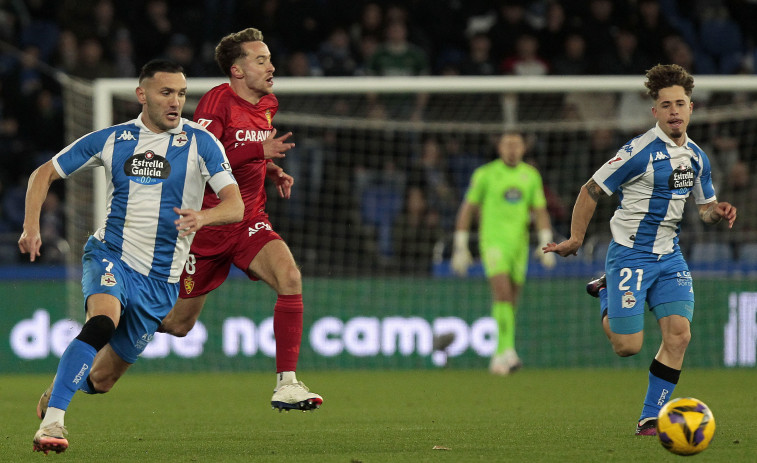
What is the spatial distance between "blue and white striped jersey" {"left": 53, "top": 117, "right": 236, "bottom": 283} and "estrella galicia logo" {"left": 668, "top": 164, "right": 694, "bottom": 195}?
2.50 meters

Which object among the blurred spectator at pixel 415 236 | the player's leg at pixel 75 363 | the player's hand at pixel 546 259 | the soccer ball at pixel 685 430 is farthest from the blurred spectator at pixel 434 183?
the soccer ball at pixel 685 430

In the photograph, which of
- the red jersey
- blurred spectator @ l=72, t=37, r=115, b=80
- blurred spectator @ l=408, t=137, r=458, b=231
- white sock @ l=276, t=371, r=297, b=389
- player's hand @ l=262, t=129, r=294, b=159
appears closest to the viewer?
white sock @ l=276, t=371, r=297, b=389

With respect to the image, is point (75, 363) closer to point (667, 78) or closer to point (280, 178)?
point (280, 178)

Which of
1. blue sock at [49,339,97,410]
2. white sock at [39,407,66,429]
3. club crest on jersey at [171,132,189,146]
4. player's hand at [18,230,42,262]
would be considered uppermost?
club crest on jersey at [171,132,189,146]

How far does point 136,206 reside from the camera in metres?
6.18

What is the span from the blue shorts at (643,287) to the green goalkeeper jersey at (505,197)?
5320 mm

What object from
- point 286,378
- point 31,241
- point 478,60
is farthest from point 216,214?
point 478,60

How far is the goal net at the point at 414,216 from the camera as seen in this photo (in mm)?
12781

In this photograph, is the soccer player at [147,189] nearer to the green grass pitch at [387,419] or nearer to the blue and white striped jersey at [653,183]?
the green grass pitch at [387,419]

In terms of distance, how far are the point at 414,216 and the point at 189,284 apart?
6.67 metres

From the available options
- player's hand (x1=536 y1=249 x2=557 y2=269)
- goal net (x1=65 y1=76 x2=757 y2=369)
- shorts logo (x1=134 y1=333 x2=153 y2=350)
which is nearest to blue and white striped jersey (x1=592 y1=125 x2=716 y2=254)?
shorts logo (x1=134 y1=333 x2=153 y2=350)

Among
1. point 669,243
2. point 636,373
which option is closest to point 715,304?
point 636,373

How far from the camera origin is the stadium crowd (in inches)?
577

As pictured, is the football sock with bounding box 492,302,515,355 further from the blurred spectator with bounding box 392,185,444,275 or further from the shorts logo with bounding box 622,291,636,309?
the shorts logo with bounding box 622,291,636,309
